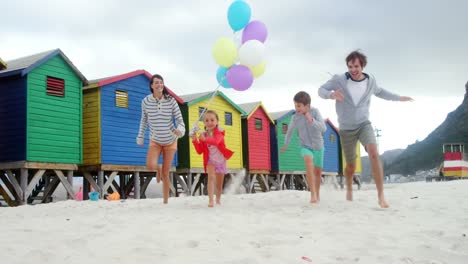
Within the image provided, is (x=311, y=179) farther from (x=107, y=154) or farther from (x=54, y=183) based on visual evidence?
(x=54, y=183)

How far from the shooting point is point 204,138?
684 centimetres

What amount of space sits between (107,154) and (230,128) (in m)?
6.36

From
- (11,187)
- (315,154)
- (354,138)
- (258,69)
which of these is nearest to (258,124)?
(11,187)

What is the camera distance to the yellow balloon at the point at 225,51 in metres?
8.01

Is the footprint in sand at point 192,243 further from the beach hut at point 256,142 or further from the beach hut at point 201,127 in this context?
the beach hut at point 256,142

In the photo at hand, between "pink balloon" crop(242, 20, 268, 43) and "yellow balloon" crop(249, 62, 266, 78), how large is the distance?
18.0 inches

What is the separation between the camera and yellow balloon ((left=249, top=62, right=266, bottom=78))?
841 cm

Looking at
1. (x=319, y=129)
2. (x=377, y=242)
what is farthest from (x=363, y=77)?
(x=377, y=242)

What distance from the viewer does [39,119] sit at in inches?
497

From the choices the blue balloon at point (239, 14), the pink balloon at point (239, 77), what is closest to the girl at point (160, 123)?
the pink balloon at point (239, 77)

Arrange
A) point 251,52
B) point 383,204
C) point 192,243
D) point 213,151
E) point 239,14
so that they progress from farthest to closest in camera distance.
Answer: point 239,14, point 251,52, point 213,151, point 383,204, point 192,243

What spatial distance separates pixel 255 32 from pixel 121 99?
7.72m

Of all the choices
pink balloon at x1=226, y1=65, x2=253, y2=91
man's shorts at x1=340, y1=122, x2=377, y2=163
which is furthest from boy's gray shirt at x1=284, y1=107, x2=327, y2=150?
pink balloon at x1=226, y1=65, x2=253, y2=91

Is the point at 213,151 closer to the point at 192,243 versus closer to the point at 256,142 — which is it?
the point at 192,243
